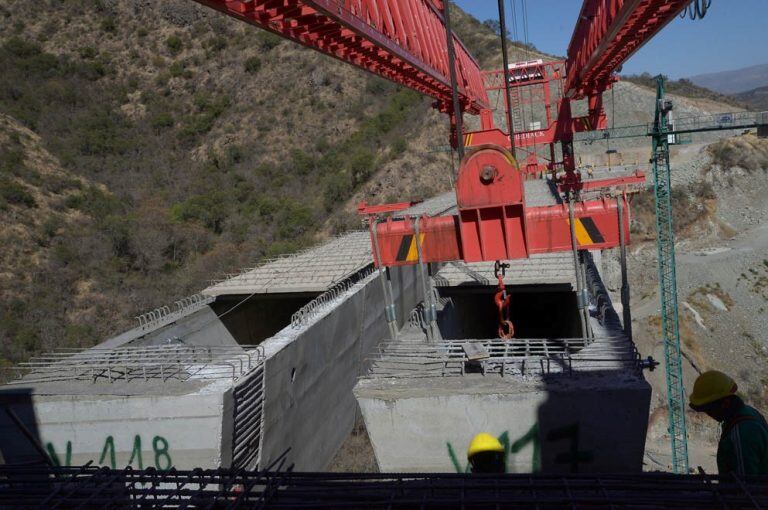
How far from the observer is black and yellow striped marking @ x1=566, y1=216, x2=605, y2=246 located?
592 cm

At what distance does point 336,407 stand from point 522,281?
460cm

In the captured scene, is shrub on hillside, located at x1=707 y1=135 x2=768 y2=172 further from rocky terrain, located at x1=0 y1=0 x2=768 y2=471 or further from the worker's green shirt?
the worker's green shirt

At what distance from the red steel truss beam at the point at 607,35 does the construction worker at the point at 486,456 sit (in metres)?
5.69

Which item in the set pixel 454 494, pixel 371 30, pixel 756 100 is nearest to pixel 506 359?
pixel 454 494

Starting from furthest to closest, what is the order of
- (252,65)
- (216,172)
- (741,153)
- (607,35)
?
(252,65) < (216,172) < (741,153) < (607,35)

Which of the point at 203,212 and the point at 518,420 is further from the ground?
the point at 203,212

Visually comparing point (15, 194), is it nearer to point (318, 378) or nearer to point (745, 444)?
point (318, 378)

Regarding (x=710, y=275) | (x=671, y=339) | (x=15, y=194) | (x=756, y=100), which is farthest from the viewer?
(x=756, y=100)

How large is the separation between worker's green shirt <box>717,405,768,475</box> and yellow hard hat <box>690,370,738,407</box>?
0.13 metres

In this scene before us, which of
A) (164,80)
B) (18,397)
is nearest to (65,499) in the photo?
(18,397)

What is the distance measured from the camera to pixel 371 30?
23.4 feet

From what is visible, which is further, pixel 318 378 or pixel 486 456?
pixel 318 378

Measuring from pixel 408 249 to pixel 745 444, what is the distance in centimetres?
404

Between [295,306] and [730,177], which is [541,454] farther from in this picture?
[730,177]
